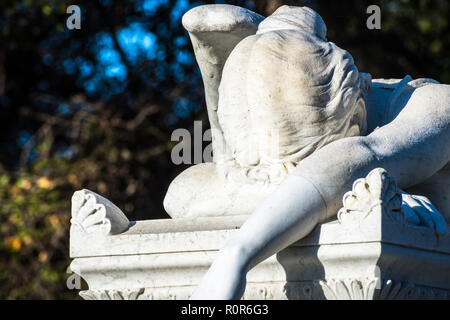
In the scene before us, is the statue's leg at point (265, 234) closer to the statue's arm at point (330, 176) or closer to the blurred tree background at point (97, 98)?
the statue's arm at point (330, 176)

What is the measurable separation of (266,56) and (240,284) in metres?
0.88

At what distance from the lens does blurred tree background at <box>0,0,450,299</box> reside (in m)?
6.48

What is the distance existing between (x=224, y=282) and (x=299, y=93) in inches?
31.0

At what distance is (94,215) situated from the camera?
2871 millimetres

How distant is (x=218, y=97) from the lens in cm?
338

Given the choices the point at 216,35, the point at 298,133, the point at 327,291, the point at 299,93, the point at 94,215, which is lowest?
the point at 327,291

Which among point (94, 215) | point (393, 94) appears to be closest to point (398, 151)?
point (393, 94)

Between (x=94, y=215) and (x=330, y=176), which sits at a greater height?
(x=330, y=176)

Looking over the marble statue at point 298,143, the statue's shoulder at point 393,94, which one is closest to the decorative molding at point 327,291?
the marble statue at point 298,143

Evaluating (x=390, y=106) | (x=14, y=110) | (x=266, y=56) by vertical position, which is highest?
(x=266, y=56)

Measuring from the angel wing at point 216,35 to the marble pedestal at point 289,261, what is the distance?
0.52 m

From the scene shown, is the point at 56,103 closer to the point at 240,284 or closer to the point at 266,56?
the point at 266,56

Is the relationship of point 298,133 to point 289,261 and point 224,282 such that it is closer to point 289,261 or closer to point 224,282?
point 289,261
